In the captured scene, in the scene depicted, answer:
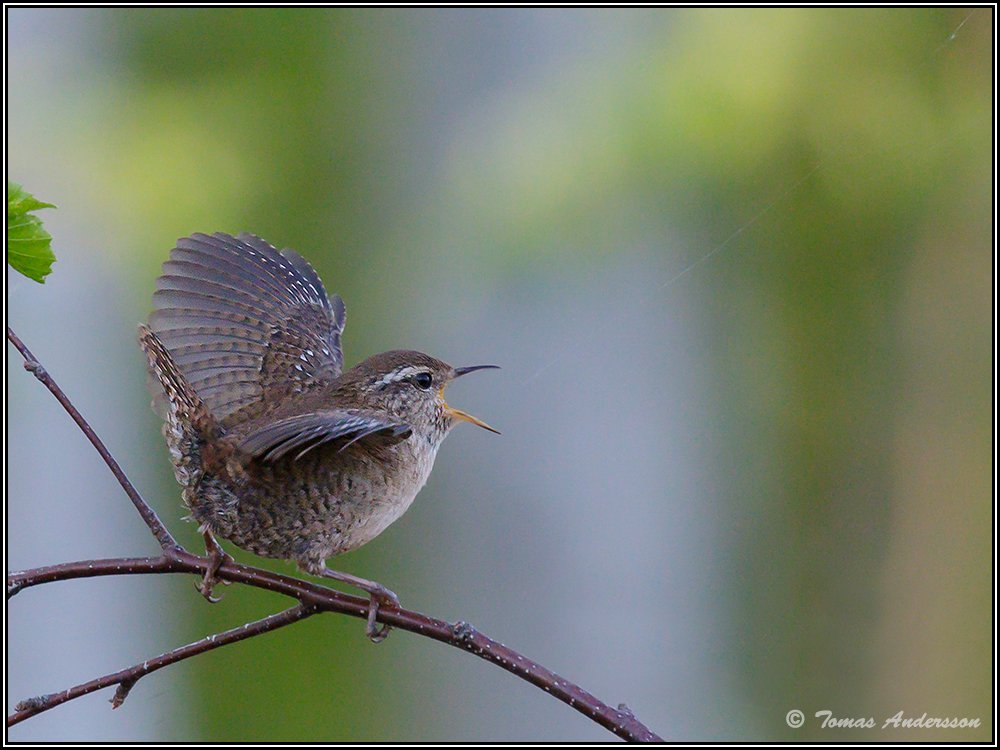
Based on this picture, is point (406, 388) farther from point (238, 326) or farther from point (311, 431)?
point (311, 431)

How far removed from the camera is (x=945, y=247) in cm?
565

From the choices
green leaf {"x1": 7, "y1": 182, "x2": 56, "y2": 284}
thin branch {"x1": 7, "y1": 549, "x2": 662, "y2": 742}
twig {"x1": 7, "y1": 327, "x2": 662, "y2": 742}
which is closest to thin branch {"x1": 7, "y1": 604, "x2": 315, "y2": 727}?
twig {"x1": 7, "y1": 327, "x2": 662, "y2": 742}

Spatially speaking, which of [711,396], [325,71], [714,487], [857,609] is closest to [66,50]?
[325,71]

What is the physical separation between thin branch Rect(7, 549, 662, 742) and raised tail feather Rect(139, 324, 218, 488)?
0.88ft

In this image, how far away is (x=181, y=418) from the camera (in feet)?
6.84

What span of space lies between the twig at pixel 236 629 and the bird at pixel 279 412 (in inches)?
4.2

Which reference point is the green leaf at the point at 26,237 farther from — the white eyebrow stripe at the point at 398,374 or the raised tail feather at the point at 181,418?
the white eyebrow stripe at the point at 398,374

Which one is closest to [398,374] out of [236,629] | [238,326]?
[238,326]

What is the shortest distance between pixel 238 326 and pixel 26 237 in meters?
0.94

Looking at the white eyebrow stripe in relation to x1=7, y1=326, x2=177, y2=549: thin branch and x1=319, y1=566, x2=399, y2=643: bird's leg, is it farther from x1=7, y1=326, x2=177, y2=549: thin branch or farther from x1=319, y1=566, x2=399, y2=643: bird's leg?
x1=7, y1=326, x2=177, y2=549: thin branch

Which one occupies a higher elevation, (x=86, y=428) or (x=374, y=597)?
(x=86, y=428)

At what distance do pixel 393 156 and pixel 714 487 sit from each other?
307 cm

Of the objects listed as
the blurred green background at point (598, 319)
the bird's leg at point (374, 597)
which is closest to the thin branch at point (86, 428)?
the bird's leg at point (374, 597)

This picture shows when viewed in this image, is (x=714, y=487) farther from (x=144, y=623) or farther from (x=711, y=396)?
(x=144, y=623)
